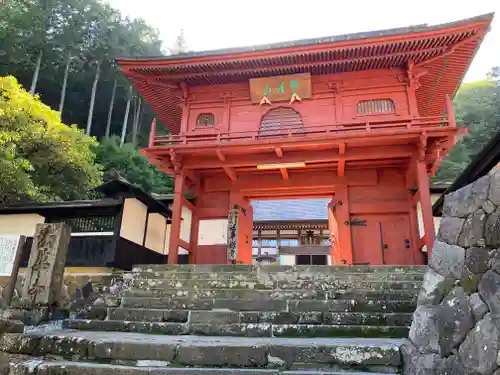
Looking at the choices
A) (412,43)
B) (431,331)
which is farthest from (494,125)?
(431,331)

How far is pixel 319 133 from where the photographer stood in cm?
1091

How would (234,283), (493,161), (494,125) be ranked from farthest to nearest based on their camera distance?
(494,125) < (493,161) < (234,283)

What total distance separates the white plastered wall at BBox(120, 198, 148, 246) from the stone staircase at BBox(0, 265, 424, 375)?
3638mm

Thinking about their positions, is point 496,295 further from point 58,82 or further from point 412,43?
point 58,82

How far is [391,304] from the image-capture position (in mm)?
5441

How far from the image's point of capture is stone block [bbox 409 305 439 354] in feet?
10.6

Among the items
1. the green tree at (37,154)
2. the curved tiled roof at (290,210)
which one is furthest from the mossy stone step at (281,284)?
the curved tiled roof at (290,210)

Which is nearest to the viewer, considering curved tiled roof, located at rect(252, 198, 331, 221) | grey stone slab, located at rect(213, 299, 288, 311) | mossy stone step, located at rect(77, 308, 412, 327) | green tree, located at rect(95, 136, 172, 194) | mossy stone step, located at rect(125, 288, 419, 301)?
mossy stone step, located at rect(77, 308, 412, 327)

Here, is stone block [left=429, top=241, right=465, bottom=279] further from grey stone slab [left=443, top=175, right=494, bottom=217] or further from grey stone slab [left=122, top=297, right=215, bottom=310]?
grey stone slab [left=122, top=297, right=215, bottom=310]

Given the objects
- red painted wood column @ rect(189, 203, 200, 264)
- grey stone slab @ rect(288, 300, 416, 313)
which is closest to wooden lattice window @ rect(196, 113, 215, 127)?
red painted wood column @ rect(189, 203, 200, 264)

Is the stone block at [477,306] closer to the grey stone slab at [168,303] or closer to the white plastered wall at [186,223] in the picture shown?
the grey stone slab at [168,303]

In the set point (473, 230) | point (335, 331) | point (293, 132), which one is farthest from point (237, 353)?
point (293, 132)

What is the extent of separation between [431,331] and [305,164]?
767 centimetres

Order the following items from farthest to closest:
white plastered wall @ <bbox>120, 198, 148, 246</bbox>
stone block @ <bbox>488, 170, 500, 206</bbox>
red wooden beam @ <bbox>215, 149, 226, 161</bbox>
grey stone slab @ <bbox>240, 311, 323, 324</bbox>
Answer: white plastered wall @ <bbox>120, 198, 148, 246</bbox> < red wooden beam @ <bbox>215, 149, 226, 161</bbox> < grey stone slab @ <bbox>240, 311, 323, 324</bbox> < stone block @ <bbox>488, 170, 500, 206</bbox>
